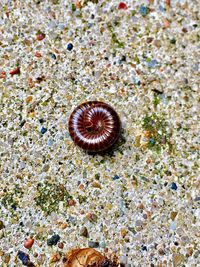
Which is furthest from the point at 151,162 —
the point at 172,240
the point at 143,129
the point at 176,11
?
the point at 176,11

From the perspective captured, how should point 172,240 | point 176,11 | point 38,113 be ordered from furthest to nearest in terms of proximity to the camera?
point 176,11
point 38,113
point 172,240

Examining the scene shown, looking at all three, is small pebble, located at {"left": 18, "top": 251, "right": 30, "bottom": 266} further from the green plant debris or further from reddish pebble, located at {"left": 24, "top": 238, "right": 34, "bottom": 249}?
the green plant debris

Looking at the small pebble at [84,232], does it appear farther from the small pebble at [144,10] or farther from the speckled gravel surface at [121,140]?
the small pebble at [144,10]

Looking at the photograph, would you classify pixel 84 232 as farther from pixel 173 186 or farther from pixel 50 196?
pixel 173 186

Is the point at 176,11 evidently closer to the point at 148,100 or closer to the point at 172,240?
the point at 148,100

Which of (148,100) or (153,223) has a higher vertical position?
(148,100)

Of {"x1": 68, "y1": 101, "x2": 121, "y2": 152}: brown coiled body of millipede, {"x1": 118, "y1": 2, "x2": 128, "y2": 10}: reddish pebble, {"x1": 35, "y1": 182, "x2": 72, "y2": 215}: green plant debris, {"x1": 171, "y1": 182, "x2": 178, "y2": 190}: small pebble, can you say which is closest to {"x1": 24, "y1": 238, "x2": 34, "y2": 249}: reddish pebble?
{"x1": 35, "y1": 182, "x2": 72, "y2": 215}: green plant debris

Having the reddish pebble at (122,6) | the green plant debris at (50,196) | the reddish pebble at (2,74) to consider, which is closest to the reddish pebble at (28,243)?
the green plant debris at (50,196)
